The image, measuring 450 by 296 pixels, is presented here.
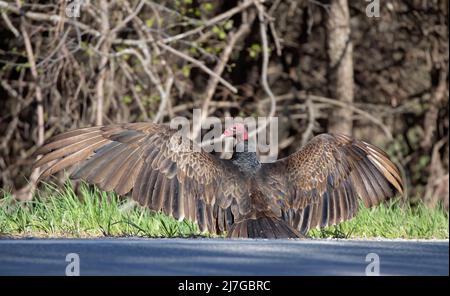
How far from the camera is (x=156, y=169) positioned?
8008 mm

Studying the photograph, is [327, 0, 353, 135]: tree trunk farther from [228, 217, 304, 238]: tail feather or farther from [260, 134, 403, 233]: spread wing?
[228, 217, 304, 238]: tail feather

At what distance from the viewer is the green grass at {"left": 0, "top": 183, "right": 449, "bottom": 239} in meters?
7.78

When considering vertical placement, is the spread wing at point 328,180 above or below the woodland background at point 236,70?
below

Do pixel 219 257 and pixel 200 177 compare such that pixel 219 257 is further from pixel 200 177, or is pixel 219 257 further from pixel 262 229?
pixel 200 177

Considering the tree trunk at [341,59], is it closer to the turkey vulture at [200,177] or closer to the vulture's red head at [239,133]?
the vulture's red head at [239,133]

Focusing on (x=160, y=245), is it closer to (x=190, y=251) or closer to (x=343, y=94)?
(x=190, y=251)

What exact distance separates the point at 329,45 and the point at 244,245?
866 cm

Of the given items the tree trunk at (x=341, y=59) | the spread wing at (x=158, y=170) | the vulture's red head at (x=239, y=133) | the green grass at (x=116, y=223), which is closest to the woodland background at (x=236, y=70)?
the tree trunk at (x=341, y=59)

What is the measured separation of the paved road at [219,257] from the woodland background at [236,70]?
16.0 feet

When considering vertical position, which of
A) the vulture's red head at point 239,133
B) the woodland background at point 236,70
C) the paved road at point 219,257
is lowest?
the paved road at point 219,257

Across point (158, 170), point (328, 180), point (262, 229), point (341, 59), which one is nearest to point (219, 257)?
point (262, 229)

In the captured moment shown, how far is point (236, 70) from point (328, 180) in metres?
7.91

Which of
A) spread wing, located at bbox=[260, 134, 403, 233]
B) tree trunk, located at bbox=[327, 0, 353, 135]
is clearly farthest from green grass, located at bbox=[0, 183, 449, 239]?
tree trunk, located at bbox=[327, 0, 353, 135]

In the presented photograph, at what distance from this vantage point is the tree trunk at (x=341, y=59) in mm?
14883
